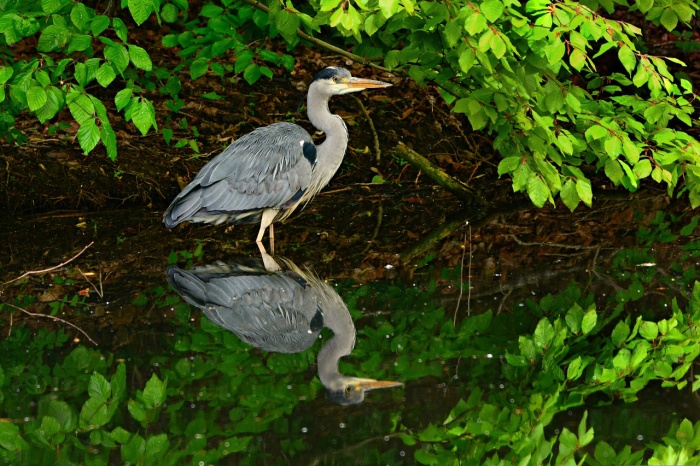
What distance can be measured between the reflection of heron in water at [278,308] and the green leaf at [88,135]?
1.18m

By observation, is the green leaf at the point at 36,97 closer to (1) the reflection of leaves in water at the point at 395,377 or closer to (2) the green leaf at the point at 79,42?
(2) the green leaf at the point at 79,42

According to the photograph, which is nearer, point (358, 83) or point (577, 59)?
point (577, 59)

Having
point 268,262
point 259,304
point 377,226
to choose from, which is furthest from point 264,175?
point 259,304

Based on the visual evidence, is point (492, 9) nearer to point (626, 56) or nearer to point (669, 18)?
point (626, 56)

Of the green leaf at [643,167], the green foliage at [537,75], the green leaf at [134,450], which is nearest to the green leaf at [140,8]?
the green foliage at [537,75]

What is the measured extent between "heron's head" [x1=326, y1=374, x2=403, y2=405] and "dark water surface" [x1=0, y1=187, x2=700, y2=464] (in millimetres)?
54

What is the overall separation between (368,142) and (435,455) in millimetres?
5981

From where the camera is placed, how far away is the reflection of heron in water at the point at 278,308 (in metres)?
4.98

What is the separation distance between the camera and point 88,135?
5.27m

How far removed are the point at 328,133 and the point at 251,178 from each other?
30.2 inches

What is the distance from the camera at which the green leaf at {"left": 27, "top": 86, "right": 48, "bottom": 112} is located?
521cm

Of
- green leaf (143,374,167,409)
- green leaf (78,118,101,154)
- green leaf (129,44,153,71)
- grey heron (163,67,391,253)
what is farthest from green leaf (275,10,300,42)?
green leaf (143,374,167,409)

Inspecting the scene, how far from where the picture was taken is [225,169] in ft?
23.8

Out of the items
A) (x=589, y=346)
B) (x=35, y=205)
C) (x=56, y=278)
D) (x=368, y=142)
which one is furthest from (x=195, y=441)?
(x=368, y=142)
